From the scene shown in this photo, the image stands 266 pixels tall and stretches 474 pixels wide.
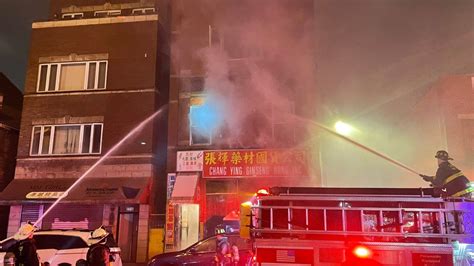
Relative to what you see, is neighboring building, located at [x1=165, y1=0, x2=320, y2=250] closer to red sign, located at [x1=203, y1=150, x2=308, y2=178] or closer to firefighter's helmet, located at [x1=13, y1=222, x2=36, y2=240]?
red sign, located at [x1=203, y1=150, x2=308, y2=178]

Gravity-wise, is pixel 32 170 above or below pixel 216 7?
→ below

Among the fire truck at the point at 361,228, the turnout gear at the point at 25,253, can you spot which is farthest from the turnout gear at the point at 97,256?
the fire truck at the point at 361,228

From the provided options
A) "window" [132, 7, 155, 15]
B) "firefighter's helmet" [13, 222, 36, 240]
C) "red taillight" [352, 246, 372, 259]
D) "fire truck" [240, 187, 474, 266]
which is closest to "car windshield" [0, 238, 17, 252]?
"firefighter's helmet" [13, 222, 36, 240]

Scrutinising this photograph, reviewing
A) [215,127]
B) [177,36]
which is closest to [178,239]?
[215,127]

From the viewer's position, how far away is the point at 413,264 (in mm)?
5008

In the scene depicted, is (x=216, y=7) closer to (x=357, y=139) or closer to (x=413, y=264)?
(x=357, y=139)

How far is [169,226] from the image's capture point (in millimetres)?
14406

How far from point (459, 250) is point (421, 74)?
11708mm

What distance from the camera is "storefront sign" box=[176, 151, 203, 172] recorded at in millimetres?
14828

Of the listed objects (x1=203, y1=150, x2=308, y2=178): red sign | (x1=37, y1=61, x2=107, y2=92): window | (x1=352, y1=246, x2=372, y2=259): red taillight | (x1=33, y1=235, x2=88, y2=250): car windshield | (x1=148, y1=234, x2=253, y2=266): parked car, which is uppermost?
(x1=37, y1=61, x2=107, y2=92): window

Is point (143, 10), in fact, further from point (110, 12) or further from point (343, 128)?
point (343, 128)

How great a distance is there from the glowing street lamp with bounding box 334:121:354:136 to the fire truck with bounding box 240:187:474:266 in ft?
32.3

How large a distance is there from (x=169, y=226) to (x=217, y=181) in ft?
7.62

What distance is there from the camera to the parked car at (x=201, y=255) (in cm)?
884
